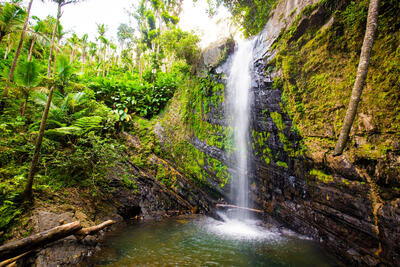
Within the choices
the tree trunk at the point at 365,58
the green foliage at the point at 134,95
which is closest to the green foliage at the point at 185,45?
the green foliage at the point at 134,95

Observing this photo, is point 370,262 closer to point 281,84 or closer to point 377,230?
point 377,230

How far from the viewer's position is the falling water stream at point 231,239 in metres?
3.32

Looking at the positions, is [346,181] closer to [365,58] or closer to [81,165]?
[365,58]

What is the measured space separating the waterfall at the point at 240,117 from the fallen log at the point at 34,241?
448 centimetres

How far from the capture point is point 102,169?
5289 millimetres

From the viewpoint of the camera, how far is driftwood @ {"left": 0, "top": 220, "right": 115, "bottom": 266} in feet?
7.68

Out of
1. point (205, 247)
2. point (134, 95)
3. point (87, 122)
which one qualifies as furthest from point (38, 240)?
point (134, 95)

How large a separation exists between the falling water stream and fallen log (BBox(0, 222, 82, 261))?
0.66 m

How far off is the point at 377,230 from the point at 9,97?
10.9m

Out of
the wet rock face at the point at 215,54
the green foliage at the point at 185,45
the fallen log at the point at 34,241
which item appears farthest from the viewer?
the green foliage at the point at 185,45

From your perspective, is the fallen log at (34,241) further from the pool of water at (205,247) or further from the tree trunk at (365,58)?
the tree trunk at (365,58)

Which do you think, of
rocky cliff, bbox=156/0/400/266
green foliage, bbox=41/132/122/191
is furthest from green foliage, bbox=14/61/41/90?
rocky cliff, bbox=156/0/400/266

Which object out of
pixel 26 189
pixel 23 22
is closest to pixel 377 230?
pixel 26 189

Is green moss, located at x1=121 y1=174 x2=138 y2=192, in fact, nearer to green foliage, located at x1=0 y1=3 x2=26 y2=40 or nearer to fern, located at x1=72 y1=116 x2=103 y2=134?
fern, located at x1=72 y1=116 x2=103 y2=134
